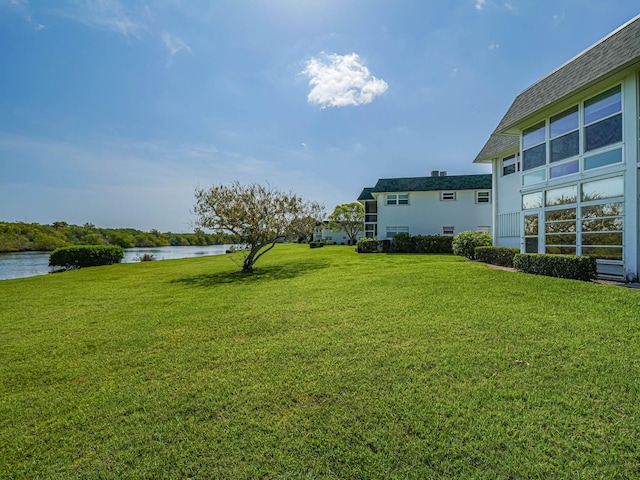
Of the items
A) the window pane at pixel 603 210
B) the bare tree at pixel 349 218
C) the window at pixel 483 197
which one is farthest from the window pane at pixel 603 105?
the bare tree at pixel 349 218

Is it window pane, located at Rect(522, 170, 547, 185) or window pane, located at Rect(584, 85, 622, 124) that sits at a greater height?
window pane, located at Rect(584, 85, 622, 124)

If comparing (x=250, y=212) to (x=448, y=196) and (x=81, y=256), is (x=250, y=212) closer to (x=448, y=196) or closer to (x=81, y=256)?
(x=81, y=256)

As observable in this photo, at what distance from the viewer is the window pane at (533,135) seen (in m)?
11.3

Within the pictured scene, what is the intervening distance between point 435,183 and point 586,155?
17335mm

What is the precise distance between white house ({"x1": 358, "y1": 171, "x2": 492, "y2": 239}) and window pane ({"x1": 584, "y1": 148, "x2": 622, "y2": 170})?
54.4 ft

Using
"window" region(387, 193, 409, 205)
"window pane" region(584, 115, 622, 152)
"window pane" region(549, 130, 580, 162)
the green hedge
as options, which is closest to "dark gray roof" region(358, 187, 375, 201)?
"window" region(387, 193, 409, 205)

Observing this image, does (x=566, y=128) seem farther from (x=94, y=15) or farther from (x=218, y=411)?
(x=94, y=15)

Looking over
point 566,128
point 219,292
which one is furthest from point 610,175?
point 219,292

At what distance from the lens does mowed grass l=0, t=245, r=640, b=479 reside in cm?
240

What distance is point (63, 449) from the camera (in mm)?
2613

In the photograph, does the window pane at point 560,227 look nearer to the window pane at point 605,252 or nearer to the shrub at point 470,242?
the window pane at point 605,252

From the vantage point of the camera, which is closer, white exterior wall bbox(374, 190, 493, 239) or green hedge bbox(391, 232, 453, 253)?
green hedge bbox(391, 232, 453, 253)

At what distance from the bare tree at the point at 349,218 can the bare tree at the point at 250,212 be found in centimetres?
3483

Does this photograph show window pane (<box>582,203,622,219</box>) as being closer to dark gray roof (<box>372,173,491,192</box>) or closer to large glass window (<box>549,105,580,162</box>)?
large glass window (<box>549,105,580,162</box>)
